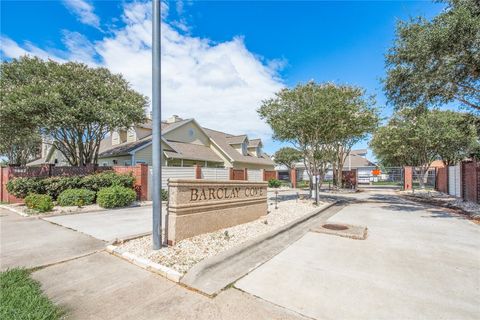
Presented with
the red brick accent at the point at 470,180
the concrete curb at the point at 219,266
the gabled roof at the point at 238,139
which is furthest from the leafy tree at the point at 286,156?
the concrete curb at the point at 219,266

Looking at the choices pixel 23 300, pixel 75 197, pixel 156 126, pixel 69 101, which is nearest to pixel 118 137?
pixel 69 101

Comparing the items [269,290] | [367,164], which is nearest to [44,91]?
[269,290]

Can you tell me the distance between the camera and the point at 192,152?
2083 cm

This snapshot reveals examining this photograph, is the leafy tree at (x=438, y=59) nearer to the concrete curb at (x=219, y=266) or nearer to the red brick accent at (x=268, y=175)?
the concrete curb at (x=219, y=266)

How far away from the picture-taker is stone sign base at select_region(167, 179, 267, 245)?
16.1 ft

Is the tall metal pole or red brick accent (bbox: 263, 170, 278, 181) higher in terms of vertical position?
the tall metal pole

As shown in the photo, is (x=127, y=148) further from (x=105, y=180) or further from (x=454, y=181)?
(x=454, y=181)

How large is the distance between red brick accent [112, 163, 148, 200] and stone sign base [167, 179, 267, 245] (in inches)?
304

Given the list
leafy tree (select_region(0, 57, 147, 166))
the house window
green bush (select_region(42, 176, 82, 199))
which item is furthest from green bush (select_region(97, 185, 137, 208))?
the house window

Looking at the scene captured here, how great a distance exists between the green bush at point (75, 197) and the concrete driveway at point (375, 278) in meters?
9.78

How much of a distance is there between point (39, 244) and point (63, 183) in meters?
6.89

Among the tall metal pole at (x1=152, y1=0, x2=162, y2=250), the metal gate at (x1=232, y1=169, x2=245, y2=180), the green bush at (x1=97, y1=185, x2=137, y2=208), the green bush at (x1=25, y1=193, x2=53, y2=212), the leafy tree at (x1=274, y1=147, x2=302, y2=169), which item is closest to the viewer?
the tall metal pole at (x1=152, y1=0, x2=162, y2=250)

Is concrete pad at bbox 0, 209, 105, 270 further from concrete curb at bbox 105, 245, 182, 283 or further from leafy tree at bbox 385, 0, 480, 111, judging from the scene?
leafy tree at bbox 385, 0, 480, 111

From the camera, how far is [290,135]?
12.7 meters
